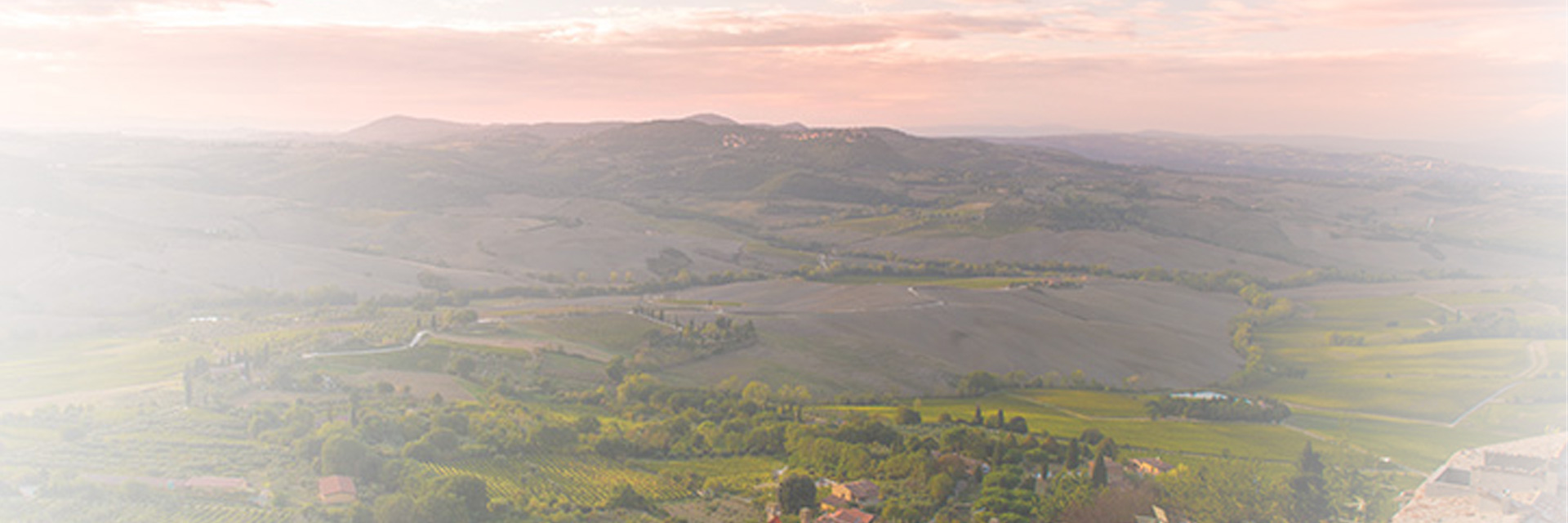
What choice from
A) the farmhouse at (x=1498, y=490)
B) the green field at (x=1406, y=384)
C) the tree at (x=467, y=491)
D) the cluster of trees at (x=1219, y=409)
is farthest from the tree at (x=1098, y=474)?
the tree at (x=467, y=491)

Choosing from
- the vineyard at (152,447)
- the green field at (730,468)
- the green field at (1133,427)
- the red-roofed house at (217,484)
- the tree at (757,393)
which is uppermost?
the vineyard at (152,447)

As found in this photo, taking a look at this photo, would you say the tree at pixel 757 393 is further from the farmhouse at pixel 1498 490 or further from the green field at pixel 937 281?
the green field at pixel 937 281

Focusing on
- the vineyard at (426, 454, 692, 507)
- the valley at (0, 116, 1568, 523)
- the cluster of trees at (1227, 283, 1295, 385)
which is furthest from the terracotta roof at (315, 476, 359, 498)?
the cluster of trees at (1227, 283, 1295, 385)

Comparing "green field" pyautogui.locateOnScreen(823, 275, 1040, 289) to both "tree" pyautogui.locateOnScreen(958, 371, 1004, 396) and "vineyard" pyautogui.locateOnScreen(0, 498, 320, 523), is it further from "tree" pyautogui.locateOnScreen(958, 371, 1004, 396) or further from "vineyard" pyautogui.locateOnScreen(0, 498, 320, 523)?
"vineyard" pyautogui.locateOnScreen(0, 498, 320, 523)

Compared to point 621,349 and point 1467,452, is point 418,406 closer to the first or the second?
point 621,349

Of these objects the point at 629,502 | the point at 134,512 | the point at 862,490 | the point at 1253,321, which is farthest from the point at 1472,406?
the point at 134,512

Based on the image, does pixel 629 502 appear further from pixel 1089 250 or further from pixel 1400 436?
pixel 1089 250
